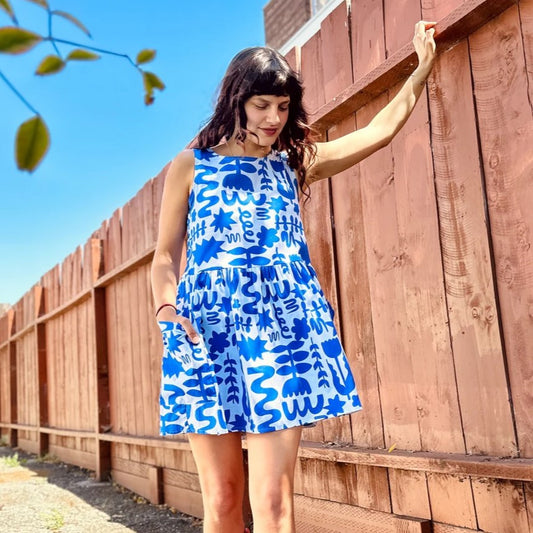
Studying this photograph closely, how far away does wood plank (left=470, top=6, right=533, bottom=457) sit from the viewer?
6.40ft

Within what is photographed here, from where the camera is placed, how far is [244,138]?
1.95 meters

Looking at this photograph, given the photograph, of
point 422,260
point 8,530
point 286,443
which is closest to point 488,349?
point 422,260

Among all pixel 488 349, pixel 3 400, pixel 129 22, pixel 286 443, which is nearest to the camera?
pixel 129 22

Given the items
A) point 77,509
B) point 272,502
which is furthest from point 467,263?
point 77,509

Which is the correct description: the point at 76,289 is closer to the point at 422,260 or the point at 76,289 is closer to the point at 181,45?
the point at 422,260

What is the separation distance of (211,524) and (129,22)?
1456 millimetres

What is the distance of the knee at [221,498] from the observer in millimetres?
1770

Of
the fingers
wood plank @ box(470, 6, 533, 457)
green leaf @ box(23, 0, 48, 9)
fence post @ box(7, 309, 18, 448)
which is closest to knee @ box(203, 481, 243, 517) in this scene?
the fingers

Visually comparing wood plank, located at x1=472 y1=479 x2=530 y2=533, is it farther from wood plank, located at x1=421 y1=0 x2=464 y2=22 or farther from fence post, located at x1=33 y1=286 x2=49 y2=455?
fence post, located at x1=33 y1=286 x2=49 y2=455

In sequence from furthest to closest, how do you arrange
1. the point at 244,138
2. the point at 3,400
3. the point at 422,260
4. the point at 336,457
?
the point at 3,400 → the point at 336,457 → the point at 422,260 → the point at 244,138

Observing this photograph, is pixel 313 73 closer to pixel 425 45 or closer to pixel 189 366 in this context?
pixel 425 45

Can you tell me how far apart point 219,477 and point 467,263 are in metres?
1.02

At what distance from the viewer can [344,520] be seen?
276cm

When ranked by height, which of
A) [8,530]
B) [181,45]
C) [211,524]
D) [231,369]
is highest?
[181,45]
